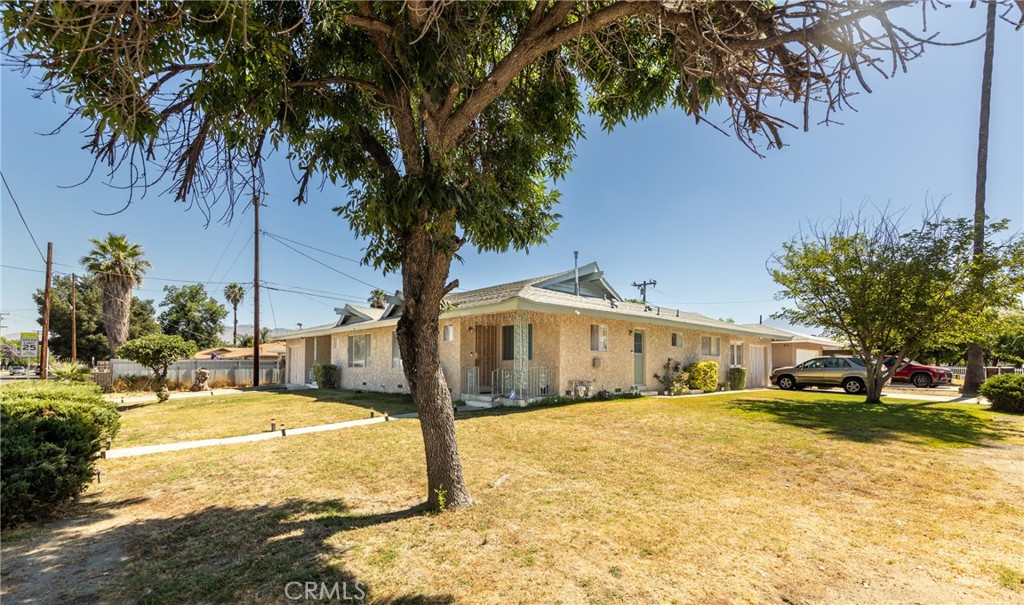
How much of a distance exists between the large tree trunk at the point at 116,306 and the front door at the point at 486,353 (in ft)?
73.1

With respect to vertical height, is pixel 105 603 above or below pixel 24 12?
below

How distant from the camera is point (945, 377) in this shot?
2270 centimetres

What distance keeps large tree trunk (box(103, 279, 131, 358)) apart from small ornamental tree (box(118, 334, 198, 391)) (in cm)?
1043

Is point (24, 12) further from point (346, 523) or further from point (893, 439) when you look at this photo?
point (893, 439)

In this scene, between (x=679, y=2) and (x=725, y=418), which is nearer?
(x=679, y=2)

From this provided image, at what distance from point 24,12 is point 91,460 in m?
4.70

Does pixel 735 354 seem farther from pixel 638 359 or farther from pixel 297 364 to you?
pixel 297 364

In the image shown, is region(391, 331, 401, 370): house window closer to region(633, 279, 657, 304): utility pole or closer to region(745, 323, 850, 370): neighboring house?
region(745, 323, 850, 370): neighboring house

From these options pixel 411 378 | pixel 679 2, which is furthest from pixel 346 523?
pixel 679 2

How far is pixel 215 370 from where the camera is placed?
2541cm

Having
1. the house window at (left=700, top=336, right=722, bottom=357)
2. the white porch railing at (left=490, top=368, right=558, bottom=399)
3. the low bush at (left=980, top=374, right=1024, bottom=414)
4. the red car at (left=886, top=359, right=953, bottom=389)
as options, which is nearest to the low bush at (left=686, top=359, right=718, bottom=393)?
the house window at (left=700, top=336, right=722, bottom=357)

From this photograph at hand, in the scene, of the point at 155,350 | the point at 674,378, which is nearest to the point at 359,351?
the point at 155,350

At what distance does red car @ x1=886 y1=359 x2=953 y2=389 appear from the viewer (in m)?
22.6

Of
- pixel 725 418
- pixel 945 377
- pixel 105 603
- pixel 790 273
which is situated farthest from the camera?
pixel 945 377
